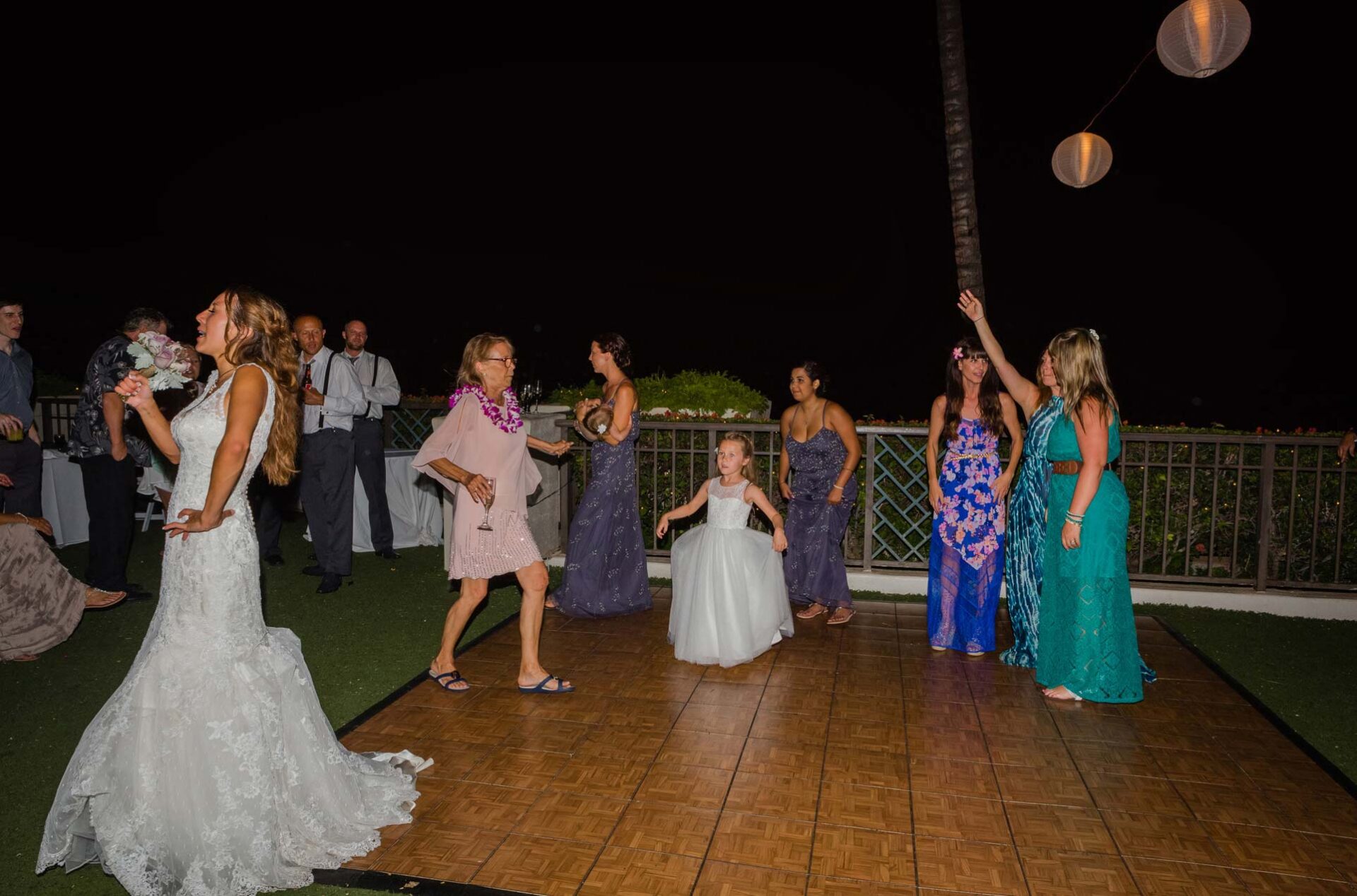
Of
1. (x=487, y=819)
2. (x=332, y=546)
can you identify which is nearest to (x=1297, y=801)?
(x=487, y=819)

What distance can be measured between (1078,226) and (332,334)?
16636mm

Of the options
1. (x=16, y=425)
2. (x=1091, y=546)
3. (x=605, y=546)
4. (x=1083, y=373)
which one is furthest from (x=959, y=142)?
(x=16, y=425)

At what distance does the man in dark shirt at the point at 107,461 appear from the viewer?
229 inches

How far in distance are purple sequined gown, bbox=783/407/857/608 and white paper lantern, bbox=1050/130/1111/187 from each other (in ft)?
11.9

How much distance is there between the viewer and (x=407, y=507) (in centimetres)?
836

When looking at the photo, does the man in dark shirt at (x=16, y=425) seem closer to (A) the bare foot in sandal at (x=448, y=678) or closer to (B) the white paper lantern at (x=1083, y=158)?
(A) the bare foot in sandal at (x=448, y=678)

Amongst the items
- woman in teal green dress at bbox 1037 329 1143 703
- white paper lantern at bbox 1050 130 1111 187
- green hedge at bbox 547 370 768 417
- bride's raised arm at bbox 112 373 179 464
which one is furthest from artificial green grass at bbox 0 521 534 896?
white paper lantern at bbox 1050 130 1111 187

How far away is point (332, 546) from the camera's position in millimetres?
6715

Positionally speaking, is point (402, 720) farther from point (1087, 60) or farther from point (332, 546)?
point (1087, 60)

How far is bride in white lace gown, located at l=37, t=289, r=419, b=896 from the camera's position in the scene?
2.66 metres

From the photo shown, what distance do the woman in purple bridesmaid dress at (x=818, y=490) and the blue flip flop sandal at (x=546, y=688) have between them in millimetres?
2120

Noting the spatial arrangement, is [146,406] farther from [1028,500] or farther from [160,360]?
[1028,500]

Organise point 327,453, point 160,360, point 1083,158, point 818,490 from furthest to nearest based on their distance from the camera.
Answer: point 1083,158 < point 327,453 < point 818,490 < point 160,360

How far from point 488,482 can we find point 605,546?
78.8 inches
